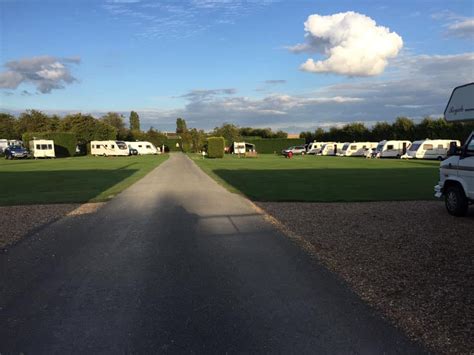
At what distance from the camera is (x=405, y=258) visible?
6562mm

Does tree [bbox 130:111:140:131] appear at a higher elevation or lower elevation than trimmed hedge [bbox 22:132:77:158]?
higher

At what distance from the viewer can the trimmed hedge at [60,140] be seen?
6122cm

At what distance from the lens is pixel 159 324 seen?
13.6 ft

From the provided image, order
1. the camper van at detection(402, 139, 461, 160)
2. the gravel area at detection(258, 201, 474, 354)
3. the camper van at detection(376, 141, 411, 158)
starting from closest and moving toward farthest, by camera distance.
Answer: the gravel area at detection(258, 201, 474, 354), the camper van at detection(402, 139, 461, 160), the camper van at detection(376, 141, 411, 158)

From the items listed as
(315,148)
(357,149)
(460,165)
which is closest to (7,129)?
(315,148)

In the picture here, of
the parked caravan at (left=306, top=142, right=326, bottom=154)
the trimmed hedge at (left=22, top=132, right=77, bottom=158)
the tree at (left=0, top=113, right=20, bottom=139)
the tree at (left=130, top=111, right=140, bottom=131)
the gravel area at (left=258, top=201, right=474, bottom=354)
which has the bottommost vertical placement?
the gravel area at (left=258, top=201, right=474, bottom=354)

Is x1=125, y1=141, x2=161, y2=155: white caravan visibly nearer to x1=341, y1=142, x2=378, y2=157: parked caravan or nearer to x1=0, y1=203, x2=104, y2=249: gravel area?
x1=341, y1=142, x2=378, y2=157: parked caravan

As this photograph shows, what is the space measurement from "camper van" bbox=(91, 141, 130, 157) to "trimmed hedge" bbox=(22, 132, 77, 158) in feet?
9.56

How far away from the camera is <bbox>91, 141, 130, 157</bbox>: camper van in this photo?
6425 centimetres

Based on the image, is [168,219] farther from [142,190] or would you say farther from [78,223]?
[142,190]

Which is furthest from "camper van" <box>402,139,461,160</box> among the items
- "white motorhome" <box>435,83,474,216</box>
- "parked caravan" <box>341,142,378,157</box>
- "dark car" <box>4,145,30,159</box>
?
"dark car" <box>4,145,30,159</box>

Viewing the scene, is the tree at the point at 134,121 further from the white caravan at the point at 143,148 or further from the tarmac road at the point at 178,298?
the tarmac road at the point at 178,298

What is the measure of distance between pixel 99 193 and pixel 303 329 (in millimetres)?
13121

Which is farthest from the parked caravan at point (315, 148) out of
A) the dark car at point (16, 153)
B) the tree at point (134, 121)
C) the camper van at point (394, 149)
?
the tree at point (134, 121)
